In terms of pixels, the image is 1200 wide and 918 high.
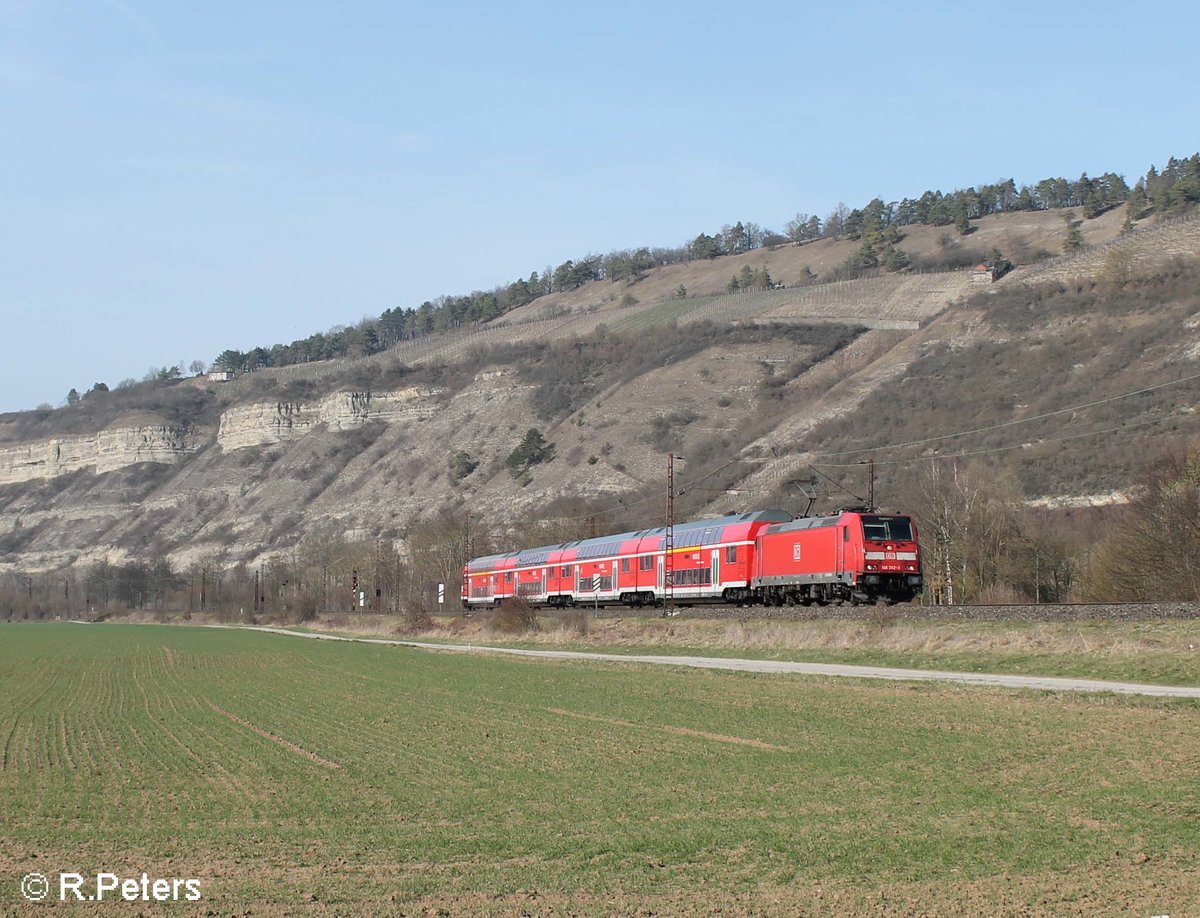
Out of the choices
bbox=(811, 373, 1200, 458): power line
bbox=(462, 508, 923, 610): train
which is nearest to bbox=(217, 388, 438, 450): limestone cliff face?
bbox=(811, 373, 1200, 458): power line

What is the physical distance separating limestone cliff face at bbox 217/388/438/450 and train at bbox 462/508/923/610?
97624mm

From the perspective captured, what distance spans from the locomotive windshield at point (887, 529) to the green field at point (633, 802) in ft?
46.6

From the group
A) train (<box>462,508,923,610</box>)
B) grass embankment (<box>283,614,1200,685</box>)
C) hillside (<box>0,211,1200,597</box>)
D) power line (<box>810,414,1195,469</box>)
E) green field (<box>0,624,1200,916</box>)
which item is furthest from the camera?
hillside (<box>0,211,1200,597</box>)

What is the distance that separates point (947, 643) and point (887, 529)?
338 inches

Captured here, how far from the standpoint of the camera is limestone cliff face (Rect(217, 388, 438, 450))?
171000 mm

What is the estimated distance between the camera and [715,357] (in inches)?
5551

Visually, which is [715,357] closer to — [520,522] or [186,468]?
[520,522]

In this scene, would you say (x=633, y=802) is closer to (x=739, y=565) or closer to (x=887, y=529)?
(x=887, y=529)

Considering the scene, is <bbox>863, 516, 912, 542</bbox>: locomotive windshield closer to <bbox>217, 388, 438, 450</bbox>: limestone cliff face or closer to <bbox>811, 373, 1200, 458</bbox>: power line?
<bbox>811, 373, 1200, 458</bbox>: power line

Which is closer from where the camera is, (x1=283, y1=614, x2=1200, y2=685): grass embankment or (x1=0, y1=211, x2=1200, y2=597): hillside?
(x1=283, y1=614, x2=1200, y2=685): grass embankment

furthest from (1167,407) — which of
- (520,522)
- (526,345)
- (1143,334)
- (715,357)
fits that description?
(526,345)

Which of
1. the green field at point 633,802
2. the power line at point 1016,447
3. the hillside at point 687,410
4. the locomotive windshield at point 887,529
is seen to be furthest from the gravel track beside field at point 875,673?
the hillside at point 687,410

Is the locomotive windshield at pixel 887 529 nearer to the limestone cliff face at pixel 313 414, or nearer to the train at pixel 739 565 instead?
the train at pixel 739 565

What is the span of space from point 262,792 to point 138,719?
11.6 metres
